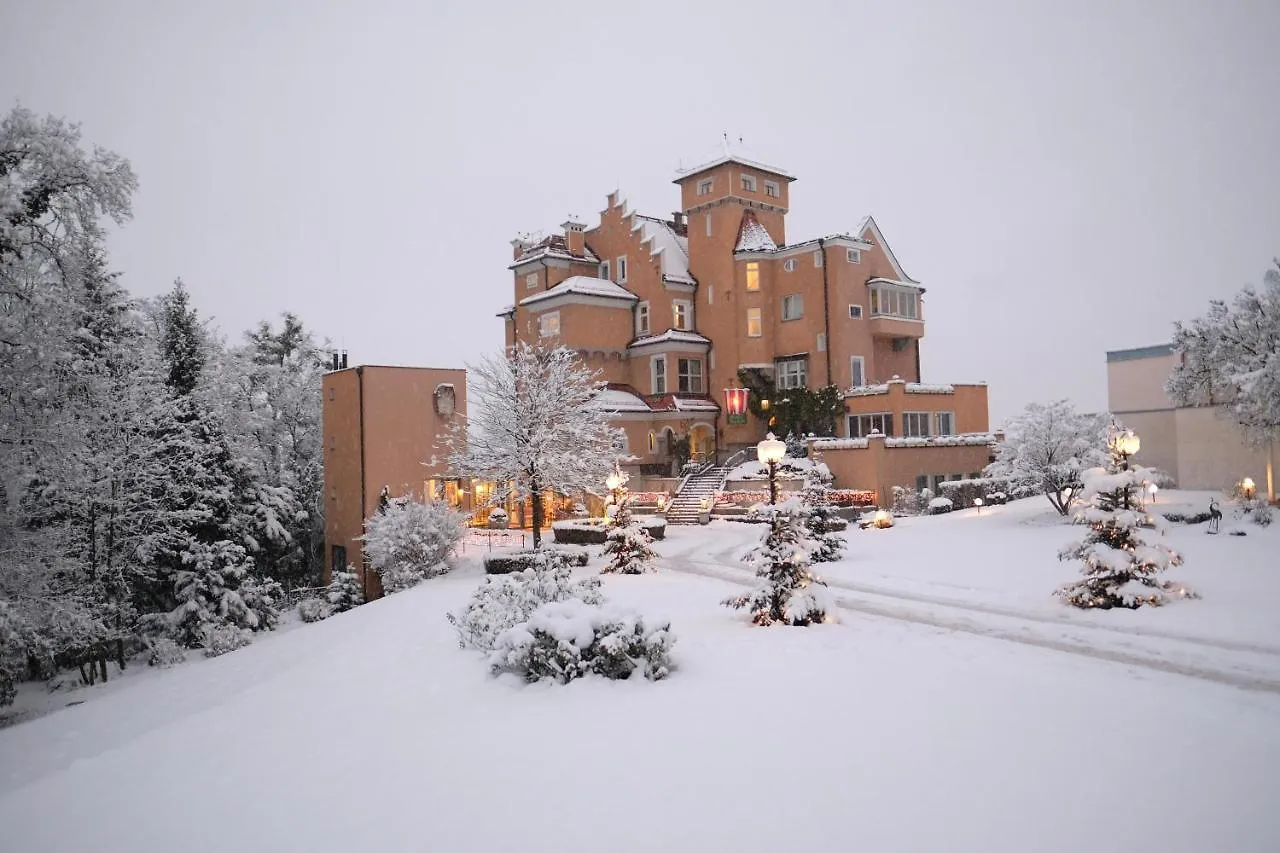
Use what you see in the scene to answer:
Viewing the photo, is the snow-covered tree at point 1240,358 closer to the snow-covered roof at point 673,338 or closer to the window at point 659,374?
the snow-covered roof at point 673,338

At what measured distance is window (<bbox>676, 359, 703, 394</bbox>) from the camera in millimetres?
43188

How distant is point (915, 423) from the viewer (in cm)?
3697

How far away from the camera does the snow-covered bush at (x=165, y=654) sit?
72.5 ft

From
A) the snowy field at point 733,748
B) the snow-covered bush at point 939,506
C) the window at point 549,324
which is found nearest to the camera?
the snowy field at point 733,748

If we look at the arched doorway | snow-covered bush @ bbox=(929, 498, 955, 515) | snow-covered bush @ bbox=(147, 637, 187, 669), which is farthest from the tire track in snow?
the arched doorway

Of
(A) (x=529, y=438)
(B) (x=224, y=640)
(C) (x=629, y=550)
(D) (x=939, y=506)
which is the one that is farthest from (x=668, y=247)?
(B) (x=224, y=640)

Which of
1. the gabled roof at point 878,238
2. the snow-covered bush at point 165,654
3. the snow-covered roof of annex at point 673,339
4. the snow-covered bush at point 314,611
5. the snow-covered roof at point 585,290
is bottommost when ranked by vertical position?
the snow-covered bush at point 165,654

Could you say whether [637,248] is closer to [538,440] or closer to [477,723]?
[538,440]

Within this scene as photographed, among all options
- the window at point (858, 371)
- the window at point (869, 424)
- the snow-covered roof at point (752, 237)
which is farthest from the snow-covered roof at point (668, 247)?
the window at point (869, 424)

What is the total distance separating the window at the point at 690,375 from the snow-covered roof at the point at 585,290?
4905 mm

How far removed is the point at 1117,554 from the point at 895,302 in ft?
100

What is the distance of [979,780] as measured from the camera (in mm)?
6824

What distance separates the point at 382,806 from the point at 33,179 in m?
12.9

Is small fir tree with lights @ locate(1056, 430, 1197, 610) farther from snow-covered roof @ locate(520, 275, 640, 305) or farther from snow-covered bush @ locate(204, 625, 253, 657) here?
snow-covered roof @ locate(520, 275, 640, 305)
